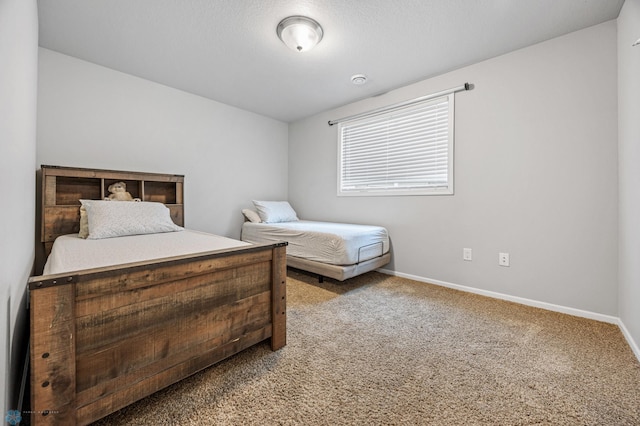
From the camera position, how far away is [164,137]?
316 cm

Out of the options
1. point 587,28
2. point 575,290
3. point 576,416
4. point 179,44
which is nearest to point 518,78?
point 587,28

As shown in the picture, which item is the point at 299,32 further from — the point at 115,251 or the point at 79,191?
the point at 79,191

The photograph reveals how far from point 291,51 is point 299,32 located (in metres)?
0.38

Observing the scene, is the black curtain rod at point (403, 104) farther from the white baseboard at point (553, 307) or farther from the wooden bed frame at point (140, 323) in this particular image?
the wooden bed frame at point (140, 323)

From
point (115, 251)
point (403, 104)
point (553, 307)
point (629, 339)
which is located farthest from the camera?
point (403, 104)

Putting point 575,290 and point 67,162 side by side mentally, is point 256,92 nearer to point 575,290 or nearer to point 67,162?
point 67,162

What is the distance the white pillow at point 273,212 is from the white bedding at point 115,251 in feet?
5.74

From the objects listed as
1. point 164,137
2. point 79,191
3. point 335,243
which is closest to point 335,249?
point 335,243

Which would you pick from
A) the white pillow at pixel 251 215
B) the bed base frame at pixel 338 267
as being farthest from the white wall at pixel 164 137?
the bed base frame at pixel 338 267

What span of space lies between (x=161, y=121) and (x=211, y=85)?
2.43ft

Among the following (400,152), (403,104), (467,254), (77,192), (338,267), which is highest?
(403,104)

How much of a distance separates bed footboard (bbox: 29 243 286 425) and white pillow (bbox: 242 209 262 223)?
234cm

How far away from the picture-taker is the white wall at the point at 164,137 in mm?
2490

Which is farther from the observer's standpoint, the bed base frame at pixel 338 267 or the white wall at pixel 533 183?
the bed base frame at pixel 338 267
